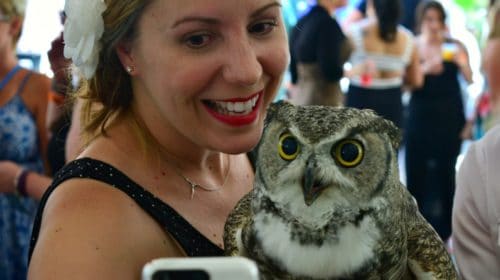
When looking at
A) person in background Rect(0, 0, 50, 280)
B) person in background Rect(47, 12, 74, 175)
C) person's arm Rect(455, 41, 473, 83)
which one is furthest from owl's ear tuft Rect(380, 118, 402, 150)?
person's arm Rect(455, 41, 473, 83)

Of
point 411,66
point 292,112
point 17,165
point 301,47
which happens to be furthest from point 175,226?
point 411,66

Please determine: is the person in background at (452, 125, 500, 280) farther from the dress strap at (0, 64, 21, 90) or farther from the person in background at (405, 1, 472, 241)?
the person in background at (405, 1, 472, 241)

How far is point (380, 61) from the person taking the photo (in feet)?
13.0

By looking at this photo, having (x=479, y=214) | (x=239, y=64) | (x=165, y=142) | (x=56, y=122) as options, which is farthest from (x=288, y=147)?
(x=56, y=122)

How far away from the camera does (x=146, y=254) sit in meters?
1.03

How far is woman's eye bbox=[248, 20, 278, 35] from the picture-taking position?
3.55 ft

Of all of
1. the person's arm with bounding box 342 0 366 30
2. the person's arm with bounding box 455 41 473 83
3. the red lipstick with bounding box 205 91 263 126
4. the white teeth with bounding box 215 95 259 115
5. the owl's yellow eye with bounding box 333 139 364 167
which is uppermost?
the owl's yellow eye with bounding box 333 139 364 167

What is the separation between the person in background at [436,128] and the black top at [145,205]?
3.28m

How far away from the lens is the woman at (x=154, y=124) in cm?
100

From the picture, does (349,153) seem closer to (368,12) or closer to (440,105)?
(440,105)

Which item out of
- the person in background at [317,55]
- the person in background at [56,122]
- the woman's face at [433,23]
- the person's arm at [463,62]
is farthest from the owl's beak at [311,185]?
the woman's face at [433,23]

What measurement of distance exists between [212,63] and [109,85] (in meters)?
0.24

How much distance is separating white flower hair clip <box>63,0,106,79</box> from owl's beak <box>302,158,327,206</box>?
49 centimetres

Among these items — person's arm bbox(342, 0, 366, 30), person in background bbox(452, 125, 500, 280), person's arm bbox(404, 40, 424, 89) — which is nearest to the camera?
person in background bbox(452, 125, 500, 280)
